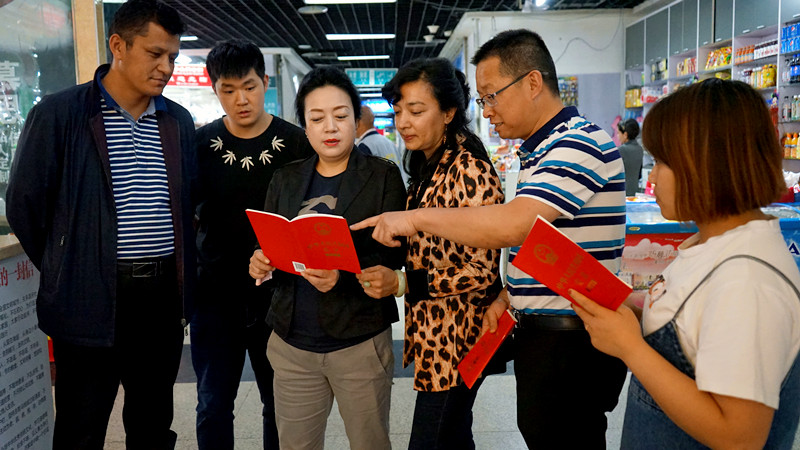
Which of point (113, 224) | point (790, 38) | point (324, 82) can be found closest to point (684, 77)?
point (790, 38)

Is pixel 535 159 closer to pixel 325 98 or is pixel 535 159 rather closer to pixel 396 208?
pixel 396 208

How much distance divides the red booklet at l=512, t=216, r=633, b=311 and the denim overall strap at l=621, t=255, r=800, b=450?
0.10m

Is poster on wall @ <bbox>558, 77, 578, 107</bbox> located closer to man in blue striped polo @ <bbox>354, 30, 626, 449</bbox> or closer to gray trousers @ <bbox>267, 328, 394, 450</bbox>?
man in blue striped polo @ <bbox>354, 30, 626, 449</bbox>

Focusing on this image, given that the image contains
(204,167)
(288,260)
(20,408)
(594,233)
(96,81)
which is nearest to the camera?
(594,233)

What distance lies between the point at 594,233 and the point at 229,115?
145 centimetres

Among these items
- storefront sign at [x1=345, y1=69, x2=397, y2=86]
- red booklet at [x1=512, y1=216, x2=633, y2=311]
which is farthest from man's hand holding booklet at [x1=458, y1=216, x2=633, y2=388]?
storefront sign at [x1=345, y1=69, x2=397, y2=86]

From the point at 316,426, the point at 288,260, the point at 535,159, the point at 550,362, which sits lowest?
the point at 316,426

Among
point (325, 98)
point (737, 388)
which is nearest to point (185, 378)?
point (325, 98)

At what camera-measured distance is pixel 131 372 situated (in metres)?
2.02

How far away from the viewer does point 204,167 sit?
2.25 m

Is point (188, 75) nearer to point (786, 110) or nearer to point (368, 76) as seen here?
point (786, 110)

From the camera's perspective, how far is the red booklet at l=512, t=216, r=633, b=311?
1041mm

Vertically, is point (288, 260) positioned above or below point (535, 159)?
below

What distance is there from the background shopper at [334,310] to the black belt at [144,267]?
1.27 feet
